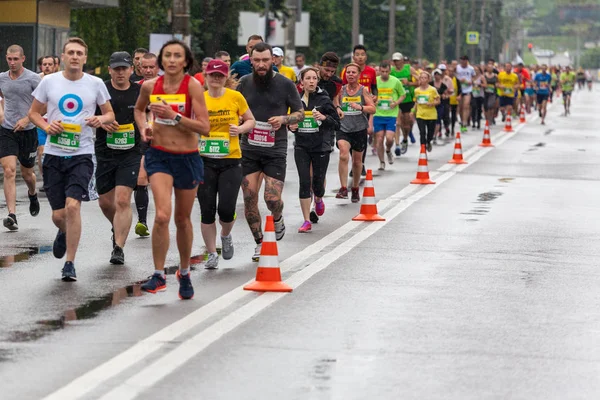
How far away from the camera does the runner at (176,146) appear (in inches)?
392

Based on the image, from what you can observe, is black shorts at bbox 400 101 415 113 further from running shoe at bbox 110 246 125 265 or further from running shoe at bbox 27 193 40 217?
running shoe at bbox 110 246 125 265

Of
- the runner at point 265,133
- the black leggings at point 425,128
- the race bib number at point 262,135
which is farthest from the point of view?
the black leggings at point 425,128

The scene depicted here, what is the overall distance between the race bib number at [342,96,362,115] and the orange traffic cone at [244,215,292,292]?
24.6 ft

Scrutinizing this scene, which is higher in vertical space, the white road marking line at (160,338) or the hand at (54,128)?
the hand at (54,128)

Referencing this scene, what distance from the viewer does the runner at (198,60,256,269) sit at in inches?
443

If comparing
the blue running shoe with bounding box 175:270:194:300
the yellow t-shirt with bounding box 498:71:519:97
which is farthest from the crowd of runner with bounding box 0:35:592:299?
the yellow t-shirt with bounding box 498:71:519:97

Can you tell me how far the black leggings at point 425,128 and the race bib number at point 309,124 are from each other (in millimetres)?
12199

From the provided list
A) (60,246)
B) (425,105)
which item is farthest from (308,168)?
(425,105)

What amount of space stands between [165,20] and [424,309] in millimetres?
40179

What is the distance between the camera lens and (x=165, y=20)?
49.2 metres

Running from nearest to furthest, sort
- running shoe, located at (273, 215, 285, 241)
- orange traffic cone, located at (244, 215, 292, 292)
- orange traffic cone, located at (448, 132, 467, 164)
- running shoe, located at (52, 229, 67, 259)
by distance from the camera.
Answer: orange traffic cone, located at (244, 215, 292, 292)
running shoe, located at (52, 229, 67, 259)
running shoe, located at (273, 215, 285, 241)
orange traffic cone, located at (448, 132, 467, 164)

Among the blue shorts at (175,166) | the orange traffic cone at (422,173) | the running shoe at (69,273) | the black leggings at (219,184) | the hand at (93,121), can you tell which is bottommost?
the running shoe at (69,273)

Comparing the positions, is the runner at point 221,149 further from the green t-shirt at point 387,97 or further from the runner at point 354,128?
the green t-shirt at point 387,97

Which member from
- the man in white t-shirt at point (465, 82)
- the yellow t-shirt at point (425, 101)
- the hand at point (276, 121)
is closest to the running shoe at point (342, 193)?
the hand at point (276, 121)
